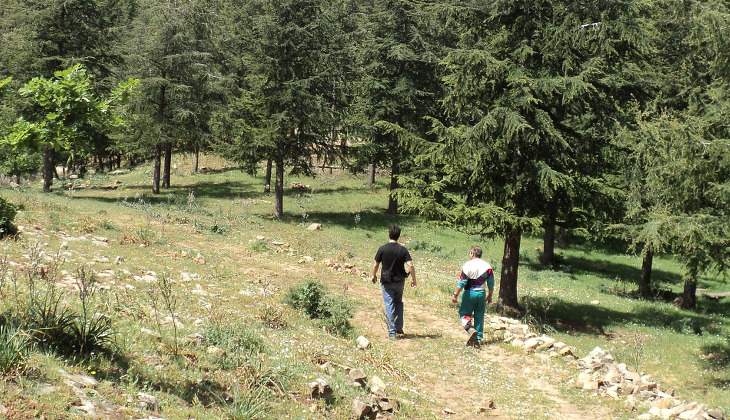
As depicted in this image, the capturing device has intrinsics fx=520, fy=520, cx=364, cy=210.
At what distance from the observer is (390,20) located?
33344mm

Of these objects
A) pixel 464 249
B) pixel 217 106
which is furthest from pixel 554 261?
pixel 217 106

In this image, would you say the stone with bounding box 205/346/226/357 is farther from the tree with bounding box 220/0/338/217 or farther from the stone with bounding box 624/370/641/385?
the tree with bounding box 220/0/338/217

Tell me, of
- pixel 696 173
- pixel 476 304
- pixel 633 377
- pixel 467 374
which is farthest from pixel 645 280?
pixel 467 374

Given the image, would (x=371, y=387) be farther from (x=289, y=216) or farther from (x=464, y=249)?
(x=289, y=216)

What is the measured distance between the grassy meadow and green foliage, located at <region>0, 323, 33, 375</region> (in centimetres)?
2

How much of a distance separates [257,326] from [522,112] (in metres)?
9.70

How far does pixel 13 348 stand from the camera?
17.4 ft

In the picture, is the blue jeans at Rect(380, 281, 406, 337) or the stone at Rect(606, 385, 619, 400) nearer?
the stone at Rect(606, 385, 619, 400)

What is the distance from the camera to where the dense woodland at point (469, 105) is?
540 inches

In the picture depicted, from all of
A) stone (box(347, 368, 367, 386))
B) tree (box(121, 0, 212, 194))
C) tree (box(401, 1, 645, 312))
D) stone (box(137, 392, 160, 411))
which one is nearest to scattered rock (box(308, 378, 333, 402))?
stone (box(347, 368, 367, 386))

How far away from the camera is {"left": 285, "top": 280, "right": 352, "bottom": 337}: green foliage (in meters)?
10.7

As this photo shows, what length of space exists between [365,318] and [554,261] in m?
18.3

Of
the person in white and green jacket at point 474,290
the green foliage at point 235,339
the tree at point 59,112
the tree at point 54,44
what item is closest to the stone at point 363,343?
the person in white and green jacket at point 474,290

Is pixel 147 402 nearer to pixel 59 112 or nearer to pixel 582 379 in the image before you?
pixel 59 112
